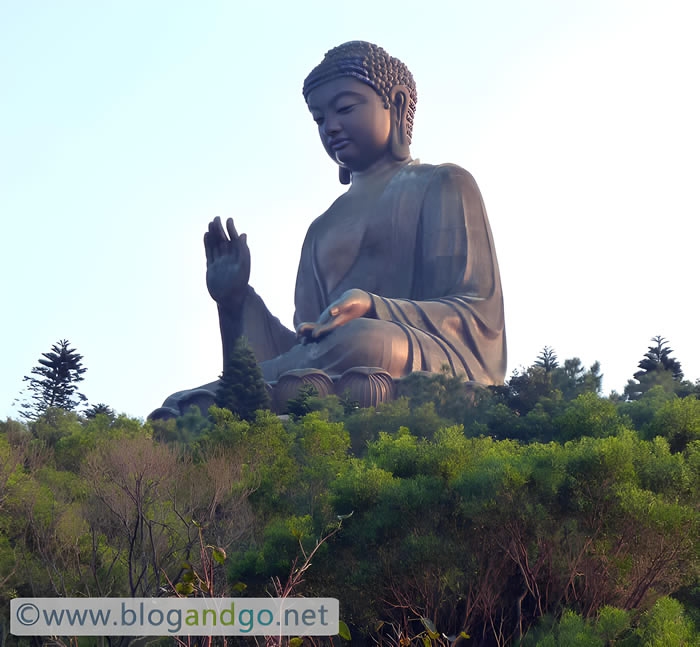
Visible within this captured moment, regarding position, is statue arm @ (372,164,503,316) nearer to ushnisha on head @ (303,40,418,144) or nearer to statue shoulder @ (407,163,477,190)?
statue shoulder @ (407,163,477,190)

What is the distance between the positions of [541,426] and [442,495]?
229 inches

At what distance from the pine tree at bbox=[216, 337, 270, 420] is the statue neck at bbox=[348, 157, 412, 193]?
16.0 feet

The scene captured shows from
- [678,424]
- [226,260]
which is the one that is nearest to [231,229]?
[226,260]

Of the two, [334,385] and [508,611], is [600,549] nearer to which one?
[508,611]

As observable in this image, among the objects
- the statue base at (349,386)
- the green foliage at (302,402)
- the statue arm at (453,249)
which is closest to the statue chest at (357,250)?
the statue arm at (453,249)

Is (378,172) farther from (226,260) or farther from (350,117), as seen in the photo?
(226,260)

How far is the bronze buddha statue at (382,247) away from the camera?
749 inches

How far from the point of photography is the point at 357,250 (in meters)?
20.4

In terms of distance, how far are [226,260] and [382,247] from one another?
2.96 metres

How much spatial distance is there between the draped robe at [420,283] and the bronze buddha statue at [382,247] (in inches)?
0.8

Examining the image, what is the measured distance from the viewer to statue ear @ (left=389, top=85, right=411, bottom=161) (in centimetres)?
2050

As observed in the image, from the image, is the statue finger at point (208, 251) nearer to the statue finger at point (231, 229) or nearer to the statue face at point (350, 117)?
the statue finger at point (231, 229)

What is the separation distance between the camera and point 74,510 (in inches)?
489

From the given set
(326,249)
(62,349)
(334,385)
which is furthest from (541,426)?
(62,349)
